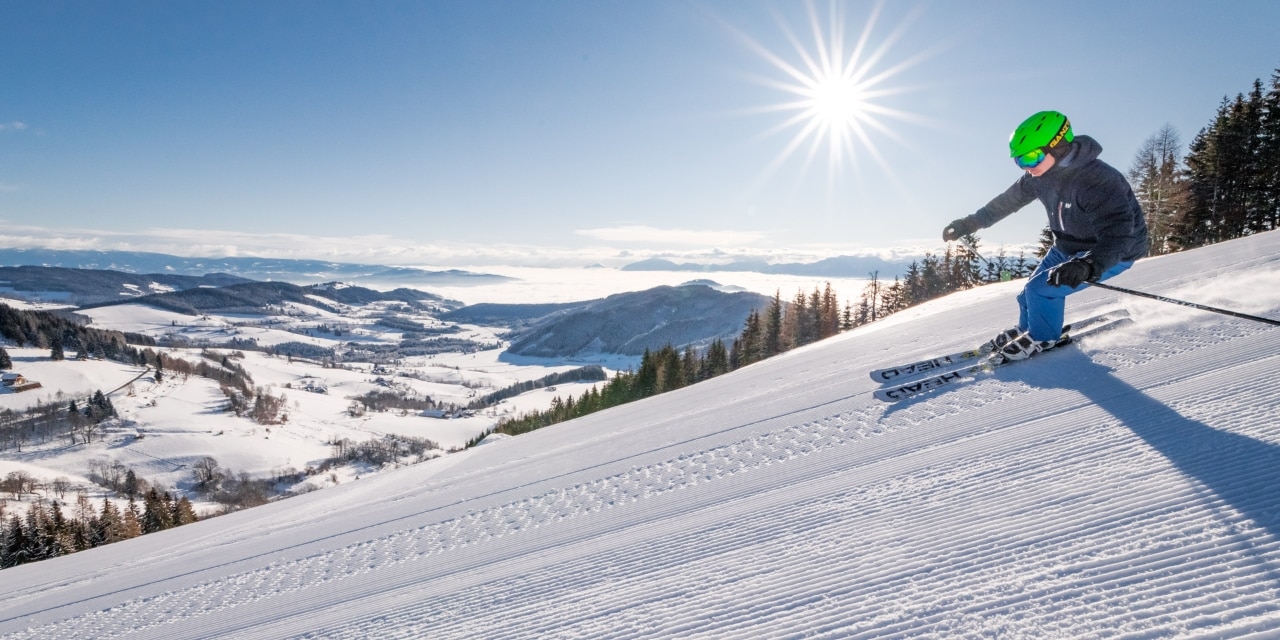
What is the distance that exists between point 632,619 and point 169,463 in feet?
512

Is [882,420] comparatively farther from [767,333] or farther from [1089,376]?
[767,333]

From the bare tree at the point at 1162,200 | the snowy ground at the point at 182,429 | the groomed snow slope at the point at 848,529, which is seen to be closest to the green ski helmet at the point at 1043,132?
the groomed snow slope at the point at 848,529

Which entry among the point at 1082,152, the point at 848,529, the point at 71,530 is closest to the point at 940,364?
the point at 1082,152

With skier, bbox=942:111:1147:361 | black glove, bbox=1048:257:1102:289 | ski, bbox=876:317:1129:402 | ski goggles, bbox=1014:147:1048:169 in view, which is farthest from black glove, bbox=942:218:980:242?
black glove, bbox=1048:257:1102:289

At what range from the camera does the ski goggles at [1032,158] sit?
192 inches

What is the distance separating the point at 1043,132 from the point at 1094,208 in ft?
2.72

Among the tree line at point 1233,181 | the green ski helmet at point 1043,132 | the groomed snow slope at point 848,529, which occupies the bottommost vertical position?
the groomed snow slope at point 848,529

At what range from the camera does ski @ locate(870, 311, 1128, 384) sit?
6230mm

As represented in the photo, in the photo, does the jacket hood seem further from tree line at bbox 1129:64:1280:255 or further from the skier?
tree line at bbox 1129:64:1280:255

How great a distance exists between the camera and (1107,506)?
2.92m

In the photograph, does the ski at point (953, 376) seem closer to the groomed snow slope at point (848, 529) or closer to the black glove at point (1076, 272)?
the groomed snow slope at point (848, 529)

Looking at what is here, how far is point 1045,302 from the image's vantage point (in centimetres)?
556

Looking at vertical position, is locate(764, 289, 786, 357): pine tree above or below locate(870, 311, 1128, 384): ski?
below

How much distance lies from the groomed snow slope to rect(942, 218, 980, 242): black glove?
1.80m
